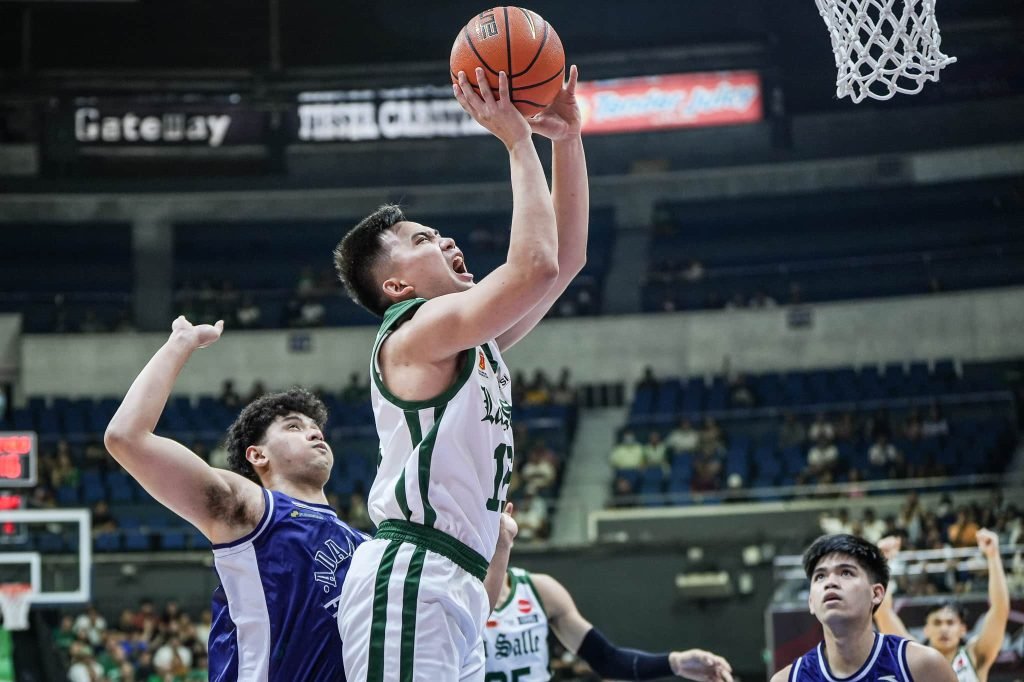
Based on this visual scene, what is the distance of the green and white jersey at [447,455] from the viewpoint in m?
3.52

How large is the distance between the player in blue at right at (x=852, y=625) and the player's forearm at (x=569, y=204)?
1949 mm

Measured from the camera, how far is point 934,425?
20.1m

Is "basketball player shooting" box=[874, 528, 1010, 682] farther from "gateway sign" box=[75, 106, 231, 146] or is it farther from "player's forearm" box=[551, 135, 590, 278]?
"gateway sign" box=[75, 106, 231, 146]

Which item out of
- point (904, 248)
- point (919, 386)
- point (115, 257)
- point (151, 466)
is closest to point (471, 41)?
point (151, 466)

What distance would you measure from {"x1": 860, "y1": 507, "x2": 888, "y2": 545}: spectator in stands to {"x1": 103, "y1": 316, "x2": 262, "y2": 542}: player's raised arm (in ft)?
43.9

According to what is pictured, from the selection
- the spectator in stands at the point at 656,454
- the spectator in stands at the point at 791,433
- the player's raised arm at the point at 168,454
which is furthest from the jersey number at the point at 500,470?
the spectator in stands at the point at 791,433

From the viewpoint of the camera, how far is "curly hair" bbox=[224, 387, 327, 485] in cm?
467

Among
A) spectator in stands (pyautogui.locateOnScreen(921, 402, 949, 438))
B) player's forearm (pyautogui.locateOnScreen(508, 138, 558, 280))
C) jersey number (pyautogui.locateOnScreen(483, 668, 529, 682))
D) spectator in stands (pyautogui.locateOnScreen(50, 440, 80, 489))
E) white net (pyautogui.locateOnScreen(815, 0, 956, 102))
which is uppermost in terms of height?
spectator in stands (pyautogui.locateOnScreen(50, 440, 80, 489))

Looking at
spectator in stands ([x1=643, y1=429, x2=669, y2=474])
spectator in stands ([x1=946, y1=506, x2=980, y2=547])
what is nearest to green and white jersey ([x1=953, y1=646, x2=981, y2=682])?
spectator in stands ([x1=946, y1=506, x2=980, y2=547])

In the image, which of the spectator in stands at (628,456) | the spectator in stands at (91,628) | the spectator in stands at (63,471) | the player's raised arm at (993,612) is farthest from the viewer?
the spectator in stands at (63,471)

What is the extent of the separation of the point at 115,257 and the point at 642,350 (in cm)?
1085

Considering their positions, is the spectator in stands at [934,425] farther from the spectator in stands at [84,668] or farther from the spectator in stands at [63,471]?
the spectator in stands at [63,471]

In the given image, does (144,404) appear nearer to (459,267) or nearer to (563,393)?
(459,267)

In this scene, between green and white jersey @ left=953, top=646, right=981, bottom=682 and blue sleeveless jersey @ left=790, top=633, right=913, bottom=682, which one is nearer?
blue sleeveless jersey @ left=790, top=633, right=913, bottom=682
